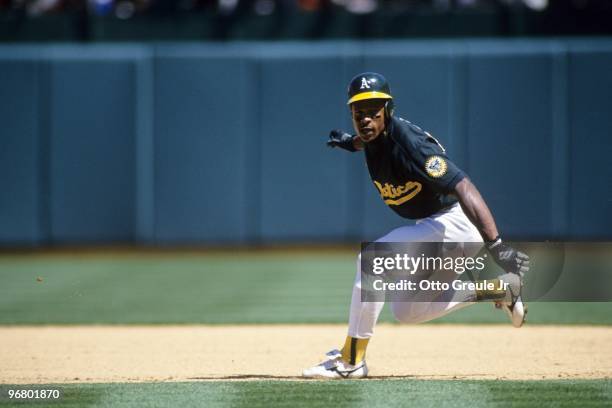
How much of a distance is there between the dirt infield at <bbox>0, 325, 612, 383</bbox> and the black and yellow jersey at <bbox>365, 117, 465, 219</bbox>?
40.2 inches

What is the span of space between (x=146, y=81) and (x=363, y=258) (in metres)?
9.24

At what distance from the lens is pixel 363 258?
533cm

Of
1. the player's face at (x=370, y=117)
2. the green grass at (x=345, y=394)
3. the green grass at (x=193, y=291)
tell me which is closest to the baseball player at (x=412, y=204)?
the player's face at (x=370, y=117)

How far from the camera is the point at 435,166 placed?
5.09 metres

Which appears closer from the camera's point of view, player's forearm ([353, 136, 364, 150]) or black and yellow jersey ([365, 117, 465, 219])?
black and yellow jersey ([365, 117, 465, 219])

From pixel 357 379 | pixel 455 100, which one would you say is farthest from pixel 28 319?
pixel 455 100

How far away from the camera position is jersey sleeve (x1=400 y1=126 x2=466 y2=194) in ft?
16.5

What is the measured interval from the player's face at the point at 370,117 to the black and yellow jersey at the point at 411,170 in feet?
0.18

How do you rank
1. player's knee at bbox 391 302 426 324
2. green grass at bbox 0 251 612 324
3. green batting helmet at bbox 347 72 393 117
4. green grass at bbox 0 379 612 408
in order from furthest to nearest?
1. green grass at bbox 0 251 612 324
2. player's knee at bbox 391 302 426 324
3. green batting helmet at bbox 347 72 393 117
4. green grass at bbox 0 379 612 408

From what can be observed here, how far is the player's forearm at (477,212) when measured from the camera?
195 inches

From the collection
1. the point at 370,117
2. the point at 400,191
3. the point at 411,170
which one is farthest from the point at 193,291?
the point at 411,170

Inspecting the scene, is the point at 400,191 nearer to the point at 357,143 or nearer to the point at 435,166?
the point at 435,166

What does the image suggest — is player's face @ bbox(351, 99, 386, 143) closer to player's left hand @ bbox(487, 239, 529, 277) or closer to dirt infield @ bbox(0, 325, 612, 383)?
player's left hand @ bbox(487, 239, 529, 277)

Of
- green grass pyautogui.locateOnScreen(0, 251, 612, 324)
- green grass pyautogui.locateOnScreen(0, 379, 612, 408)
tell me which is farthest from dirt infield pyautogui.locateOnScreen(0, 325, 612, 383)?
green grass pyautogui.locateOnScreen(0, 251, 612, 324)
